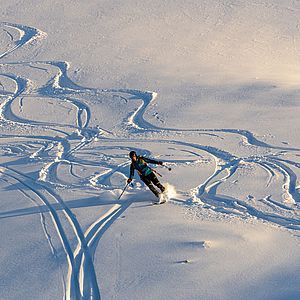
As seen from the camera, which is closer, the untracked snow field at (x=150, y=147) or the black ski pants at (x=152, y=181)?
the untracked snow field at (x=150, y=147)

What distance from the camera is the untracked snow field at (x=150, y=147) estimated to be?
9672 millimetres

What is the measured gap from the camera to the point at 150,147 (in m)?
15.3

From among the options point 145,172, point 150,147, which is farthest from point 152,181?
point 150,147

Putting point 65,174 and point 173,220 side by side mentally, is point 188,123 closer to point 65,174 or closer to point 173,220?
point 65,174

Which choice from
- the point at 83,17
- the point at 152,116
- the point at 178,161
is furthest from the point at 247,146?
the point at 83,17

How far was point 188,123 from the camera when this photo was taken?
16.6m

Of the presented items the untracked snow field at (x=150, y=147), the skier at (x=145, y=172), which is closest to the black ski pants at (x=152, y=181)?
the skier at (x=145, y=172)

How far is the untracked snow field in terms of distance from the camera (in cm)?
967

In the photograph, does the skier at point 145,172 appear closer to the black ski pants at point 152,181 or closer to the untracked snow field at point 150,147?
the black ski pants at point 152,181

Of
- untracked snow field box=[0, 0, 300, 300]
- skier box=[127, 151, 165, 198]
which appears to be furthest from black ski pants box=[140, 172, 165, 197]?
untracked snow field box=[0, 0, 300, 300]

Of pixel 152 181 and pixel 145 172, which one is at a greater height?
pixel 145 172

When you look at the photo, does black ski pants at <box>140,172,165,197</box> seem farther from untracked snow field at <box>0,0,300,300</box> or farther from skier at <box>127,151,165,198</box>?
untracked snow field at <box>0,0,300,300</box>

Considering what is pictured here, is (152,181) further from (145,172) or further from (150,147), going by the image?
(150,147)

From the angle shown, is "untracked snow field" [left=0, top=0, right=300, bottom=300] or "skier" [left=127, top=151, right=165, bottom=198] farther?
"skier" [left=127, top=151, right=165, bottom=198]
